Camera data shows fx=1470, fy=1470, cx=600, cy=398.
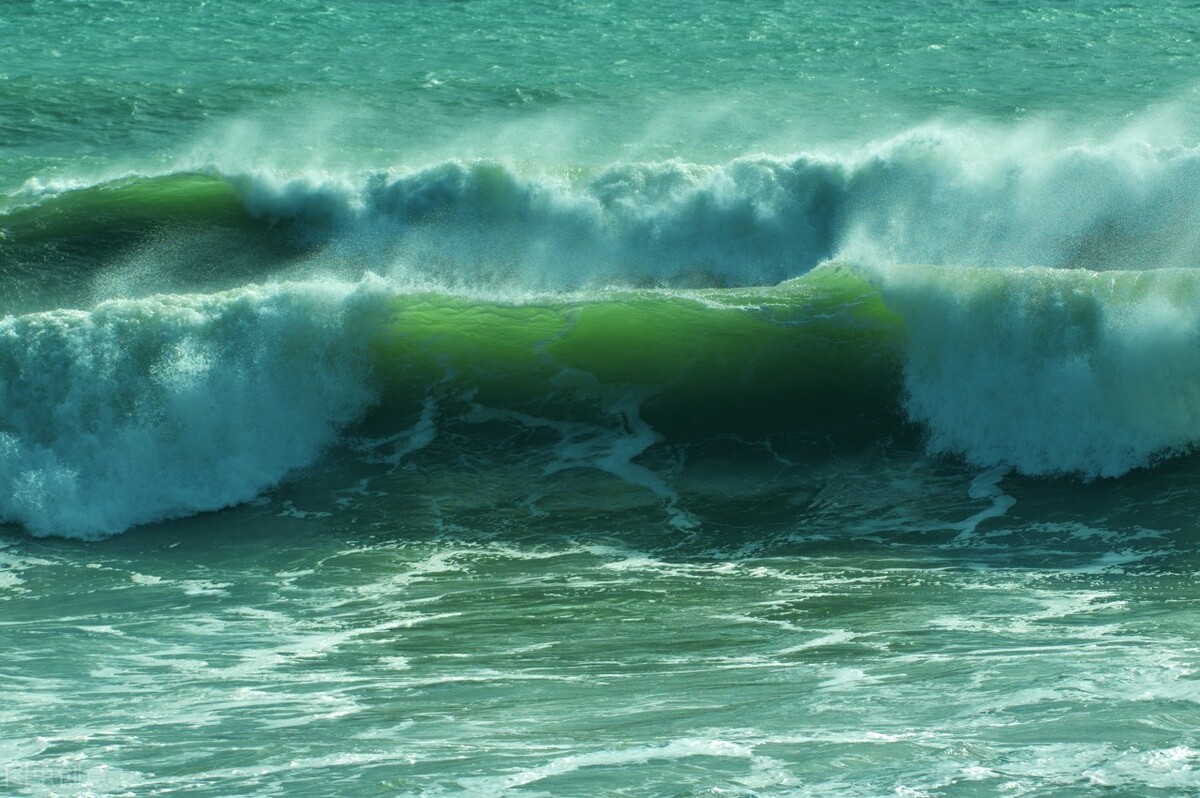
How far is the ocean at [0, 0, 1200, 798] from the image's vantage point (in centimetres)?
823

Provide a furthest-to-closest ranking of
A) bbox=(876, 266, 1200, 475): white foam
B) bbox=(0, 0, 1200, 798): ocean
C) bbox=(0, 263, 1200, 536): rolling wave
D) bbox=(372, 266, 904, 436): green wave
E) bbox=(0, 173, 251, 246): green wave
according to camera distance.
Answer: bbox=(0, 173, 251, 246): green wave, bbox=(372, 266, 904, 436): green wave, bbox=(0, 263, 1200, 536): rolling wave, bbox=(876, 266, 1200, 475): white foam, bbox=(0, 0, 1200, 798): ocean

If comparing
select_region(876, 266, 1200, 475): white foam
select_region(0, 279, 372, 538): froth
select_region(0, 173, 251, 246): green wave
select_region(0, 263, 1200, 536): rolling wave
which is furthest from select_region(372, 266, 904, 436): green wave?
select_region(0, 173, 251, 246): green wave

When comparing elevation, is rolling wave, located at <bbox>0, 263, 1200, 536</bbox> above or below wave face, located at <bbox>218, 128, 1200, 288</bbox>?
below

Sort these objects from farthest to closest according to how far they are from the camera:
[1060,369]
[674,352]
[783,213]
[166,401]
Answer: [783,213] → [674,352] → [166,401] → [1060,369]

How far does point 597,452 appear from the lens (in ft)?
47.8

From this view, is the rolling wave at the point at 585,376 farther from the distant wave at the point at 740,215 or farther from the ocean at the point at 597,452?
the distant wave at the point at 740,215

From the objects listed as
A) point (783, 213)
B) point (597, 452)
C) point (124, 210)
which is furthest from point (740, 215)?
point (124, 210)

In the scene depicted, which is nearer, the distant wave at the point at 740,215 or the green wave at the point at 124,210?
the distant wave at the point at 740,215

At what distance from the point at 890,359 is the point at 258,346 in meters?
6.55

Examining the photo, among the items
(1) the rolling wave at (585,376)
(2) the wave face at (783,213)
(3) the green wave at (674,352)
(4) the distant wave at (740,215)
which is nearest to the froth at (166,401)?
(1) the rolling wave at (585,376)

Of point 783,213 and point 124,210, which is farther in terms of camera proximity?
point 124,210

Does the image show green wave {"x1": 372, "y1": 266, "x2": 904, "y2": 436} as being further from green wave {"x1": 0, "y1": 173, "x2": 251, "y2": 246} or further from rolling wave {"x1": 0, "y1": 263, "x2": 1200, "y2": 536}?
green wave {"x1": 0, "y1": 173, "x2": 251, "y2": 246}

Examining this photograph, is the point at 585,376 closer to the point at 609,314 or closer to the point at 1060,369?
the point at 609,314

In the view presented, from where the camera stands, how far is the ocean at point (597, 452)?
823 centimetres
